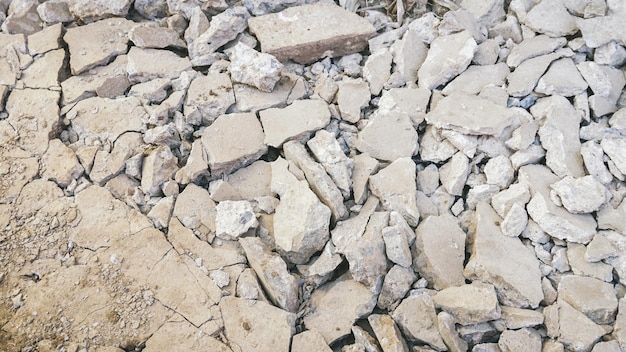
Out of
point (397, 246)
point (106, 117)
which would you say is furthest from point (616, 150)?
point (106, 117)

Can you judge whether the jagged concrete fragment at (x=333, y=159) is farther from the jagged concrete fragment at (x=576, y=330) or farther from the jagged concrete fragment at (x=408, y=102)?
the jagged concrete fragment at (x=576, y=330)

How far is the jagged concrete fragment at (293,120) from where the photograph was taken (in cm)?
295

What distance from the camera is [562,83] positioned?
9.65 ft

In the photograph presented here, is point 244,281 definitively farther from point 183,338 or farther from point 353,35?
point 353,35

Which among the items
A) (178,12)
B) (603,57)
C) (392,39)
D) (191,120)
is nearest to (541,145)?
(603,57)

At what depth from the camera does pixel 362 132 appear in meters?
2.97

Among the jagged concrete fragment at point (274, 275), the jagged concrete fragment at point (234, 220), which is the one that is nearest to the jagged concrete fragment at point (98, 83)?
the jagged concrete fragment at point (234, 220)

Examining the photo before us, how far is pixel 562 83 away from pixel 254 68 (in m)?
1.82

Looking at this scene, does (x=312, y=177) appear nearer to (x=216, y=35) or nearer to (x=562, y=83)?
(x=216, y=35)

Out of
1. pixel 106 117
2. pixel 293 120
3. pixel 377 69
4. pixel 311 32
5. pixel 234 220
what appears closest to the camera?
pixel 234 220

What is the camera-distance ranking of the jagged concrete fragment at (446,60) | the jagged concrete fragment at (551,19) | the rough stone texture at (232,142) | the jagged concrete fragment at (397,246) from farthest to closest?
the jagged concrete fragment at (551,19) < the jagged concrete fragment at (446,60) < the rough stone texture at (232,142) < the jagged concrete fragment at (397,246)

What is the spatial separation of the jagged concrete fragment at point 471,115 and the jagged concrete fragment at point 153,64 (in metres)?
1.64

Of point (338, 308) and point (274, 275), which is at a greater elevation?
point (274, 275)

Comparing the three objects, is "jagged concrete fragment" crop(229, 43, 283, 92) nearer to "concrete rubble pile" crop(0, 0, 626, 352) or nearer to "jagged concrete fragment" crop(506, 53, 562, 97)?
"concrete rubble pile" crop(0, 0, 626, 352)
